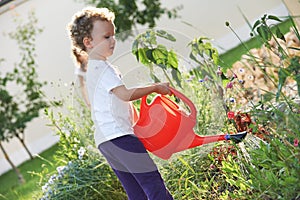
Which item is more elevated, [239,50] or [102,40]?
[102,40]

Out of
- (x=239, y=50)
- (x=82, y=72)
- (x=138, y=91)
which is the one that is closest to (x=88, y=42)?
(x=138, y=91)

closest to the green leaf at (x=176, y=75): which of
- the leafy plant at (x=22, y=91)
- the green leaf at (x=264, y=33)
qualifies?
the green leaf at (x=264, y=33)

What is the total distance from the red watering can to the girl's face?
28cm

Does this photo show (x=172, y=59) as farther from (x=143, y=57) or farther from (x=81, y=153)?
(x=81, y=153)

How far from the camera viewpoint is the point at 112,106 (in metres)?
2.71

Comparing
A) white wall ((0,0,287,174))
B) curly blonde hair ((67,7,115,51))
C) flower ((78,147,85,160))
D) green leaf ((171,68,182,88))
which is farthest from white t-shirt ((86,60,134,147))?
white wall ((0,0,287,174))

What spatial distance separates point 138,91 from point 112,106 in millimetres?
153

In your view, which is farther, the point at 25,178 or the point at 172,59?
the point at 25,178

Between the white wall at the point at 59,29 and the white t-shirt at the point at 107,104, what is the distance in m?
5.13

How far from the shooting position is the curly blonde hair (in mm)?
2809

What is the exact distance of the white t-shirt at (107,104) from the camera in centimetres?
270

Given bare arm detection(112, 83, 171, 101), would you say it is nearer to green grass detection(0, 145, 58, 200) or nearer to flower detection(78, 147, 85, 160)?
flower detection(78, 147, 85, 160)

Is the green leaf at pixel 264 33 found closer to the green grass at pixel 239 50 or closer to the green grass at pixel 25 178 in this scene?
the green grass at pixel 25 178

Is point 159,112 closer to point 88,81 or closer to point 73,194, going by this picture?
point 88,81
